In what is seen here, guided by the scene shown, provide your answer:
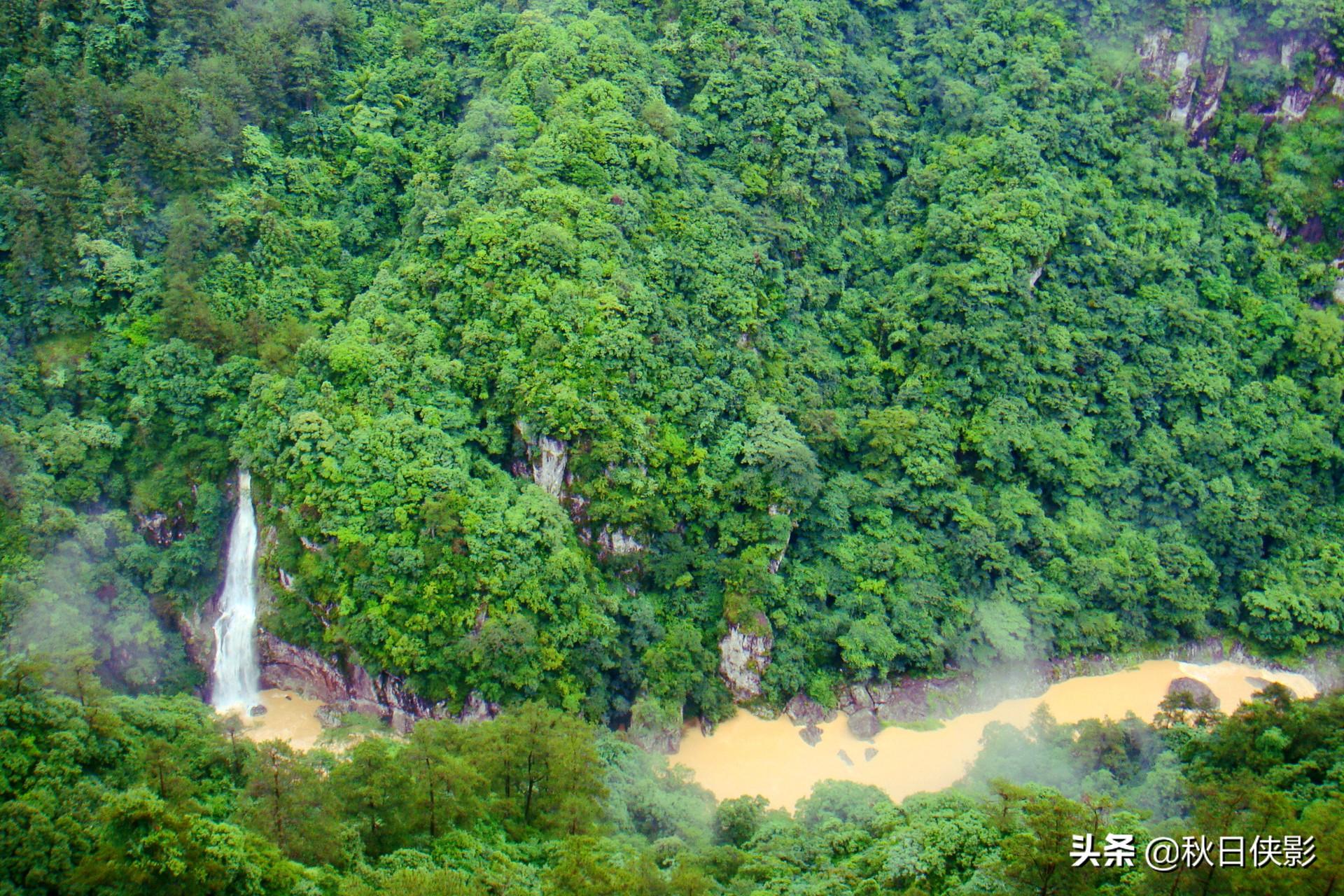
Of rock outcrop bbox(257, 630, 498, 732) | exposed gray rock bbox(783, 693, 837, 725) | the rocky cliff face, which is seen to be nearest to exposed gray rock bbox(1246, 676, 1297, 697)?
exposed gray rock bbox(783, 693, 837, 725)

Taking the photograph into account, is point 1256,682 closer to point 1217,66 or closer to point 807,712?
point 807,712

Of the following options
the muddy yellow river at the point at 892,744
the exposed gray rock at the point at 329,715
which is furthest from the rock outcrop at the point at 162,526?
the muddy yellow river at the point at 892,744

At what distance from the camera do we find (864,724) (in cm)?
3089

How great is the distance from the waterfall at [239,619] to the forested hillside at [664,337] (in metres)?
0.77

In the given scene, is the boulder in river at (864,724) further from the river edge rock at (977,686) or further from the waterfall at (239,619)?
the waterfall at (239,619)

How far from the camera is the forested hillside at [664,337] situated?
29.7 meters

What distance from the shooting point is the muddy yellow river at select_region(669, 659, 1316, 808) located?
1158 inches

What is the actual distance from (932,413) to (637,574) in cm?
1058

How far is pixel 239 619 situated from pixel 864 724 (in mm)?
17474

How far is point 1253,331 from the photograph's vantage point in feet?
121

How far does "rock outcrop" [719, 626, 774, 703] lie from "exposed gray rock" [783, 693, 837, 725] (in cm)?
101

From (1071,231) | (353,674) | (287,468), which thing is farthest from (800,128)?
(353,674)

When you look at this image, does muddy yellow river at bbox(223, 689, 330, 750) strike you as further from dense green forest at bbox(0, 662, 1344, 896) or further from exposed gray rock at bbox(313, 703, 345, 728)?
dense green forest at bbox(0, 662, 1344, 896)

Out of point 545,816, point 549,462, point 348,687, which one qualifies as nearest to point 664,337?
point 549,462
